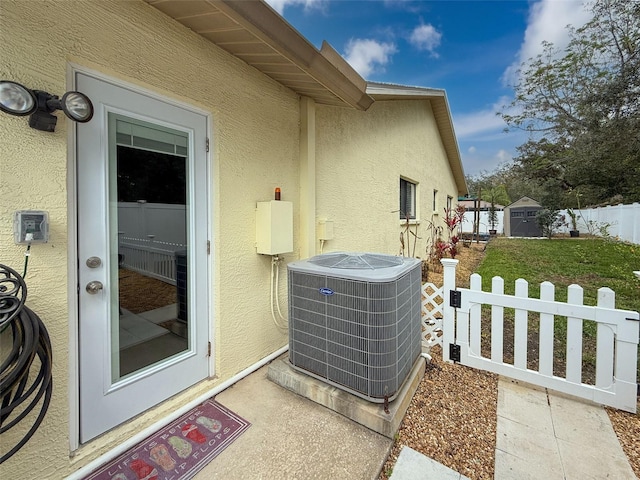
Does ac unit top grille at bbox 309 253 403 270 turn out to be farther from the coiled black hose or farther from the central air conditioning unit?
the coiled black hose

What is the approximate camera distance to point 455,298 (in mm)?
3010

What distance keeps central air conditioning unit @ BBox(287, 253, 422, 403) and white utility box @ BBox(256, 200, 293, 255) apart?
1.30 feet

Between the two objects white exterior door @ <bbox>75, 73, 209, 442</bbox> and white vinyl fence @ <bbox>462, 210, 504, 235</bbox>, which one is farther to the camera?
white vinyl fence @ <bbox>462, 210, 504, 235</bbox>

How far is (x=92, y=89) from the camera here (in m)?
1.80

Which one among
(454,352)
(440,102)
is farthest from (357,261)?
(440,102)

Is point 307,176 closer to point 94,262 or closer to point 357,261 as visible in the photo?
point 357,261

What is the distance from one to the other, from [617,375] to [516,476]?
1.33 metres

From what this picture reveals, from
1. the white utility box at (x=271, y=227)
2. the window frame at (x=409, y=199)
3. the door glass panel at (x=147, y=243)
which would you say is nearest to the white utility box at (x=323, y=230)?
the white utility box at (x=271, y=227)

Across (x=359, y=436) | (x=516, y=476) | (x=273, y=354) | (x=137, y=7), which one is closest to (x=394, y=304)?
(x=359, y=436)

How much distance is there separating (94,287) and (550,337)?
3563 mm

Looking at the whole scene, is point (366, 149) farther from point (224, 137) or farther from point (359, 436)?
point (359, 436)

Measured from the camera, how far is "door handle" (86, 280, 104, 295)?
5.91 feet

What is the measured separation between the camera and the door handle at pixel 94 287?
1.80 metres

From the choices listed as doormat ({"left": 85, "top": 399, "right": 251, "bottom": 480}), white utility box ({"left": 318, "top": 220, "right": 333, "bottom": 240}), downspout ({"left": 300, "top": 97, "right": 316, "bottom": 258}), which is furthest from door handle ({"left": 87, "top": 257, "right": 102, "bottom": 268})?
white utility box ({"left": 318, "top": 220, "right": 333, "bottom": 240})
